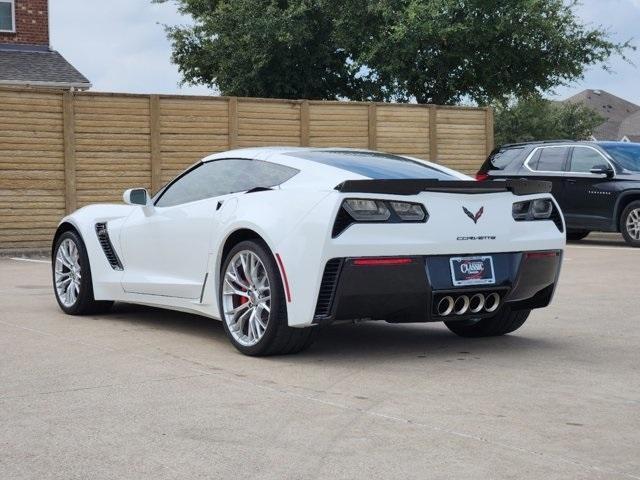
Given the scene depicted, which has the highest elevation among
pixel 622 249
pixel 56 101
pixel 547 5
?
pixel 547 5

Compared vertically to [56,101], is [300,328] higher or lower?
lower

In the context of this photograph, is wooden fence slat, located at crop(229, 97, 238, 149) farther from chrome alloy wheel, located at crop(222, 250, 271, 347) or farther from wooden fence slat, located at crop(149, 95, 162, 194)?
chrome alloy wheel, located at crop(222, 250, 271, 347)

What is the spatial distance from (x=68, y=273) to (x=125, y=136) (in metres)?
10.3

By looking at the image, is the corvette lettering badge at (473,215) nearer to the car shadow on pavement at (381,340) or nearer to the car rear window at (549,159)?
the car shadow on pavement at (381,340)

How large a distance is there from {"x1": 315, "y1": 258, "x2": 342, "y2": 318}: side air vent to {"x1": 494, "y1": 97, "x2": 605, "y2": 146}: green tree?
62253 mm

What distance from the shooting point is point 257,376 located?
6402 millimetres

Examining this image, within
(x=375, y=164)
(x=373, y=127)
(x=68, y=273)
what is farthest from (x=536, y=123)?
(x=375, y=164)

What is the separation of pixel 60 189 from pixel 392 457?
1478 centimetres

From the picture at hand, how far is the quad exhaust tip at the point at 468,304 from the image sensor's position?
6.95 metres

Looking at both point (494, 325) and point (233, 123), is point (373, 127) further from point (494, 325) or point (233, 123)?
point (494, 325)

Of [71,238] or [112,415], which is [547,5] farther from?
[112,415]

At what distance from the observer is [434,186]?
6.88 metres

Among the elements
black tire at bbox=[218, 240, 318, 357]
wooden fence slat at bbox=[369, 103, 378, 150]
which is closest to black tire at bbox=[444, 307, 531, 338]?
black tire at bbox=[218, 240, 318, 357]

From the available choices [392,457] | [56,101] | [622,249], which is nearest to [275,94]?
[56,101]
